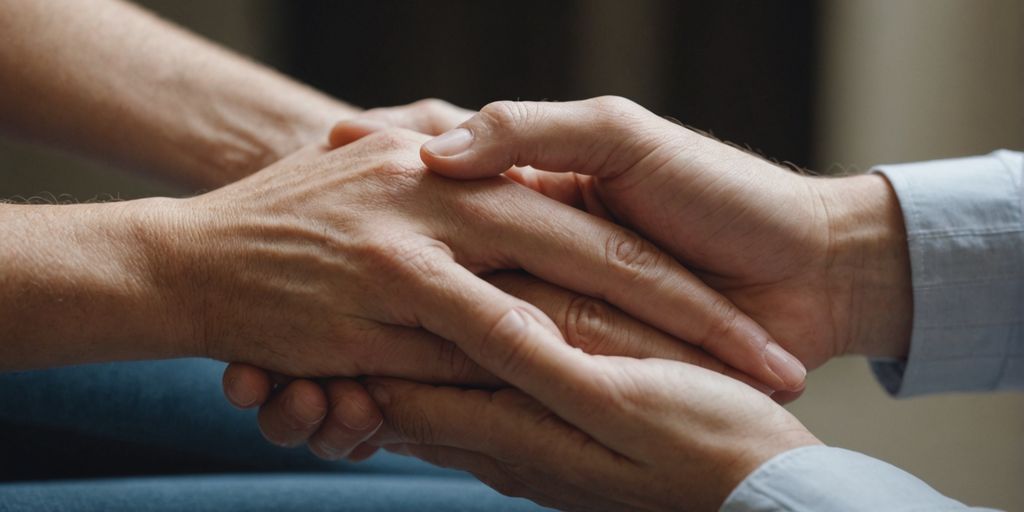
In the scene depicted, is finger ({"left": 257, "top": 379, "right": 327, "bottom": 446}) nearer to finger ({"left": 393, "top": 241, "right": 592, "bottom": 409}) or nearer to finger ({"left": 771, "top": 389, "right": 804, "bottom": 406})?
finger ({"left": 393, "top": 241, "right": 592, "bottom": 409})

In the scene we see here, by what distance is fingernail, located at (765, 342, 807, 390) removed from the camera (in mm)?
870

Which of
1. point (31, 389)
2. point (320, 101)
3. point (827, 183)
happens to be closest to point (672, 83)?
point (320, 101)

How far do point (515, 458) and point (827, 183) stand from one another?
0.45m

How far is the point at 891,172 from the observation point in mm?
1001

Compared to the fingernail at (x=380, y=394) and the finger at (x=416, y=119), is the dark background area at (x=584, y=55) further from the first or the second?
the fingernail at (x=380, y=394)

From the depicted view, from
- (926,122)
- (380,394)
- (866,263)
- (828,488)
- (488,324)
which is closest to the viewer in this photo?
(828,488)

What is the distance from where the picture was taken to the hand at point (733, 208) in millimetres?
855

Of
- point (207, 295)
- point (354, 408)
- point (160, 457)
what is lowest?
point (160, 457)

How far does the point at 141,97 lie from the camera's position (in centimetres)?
122

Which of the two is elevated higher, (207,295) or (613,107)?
(613,107)

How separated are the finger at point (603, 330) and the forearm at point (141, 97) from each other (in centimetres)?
49

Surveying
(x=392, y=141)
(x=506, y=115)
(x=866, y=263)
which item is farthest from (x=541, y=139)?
(x=866, y=263)

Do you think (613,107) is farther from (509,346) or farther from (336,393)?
(336,393)

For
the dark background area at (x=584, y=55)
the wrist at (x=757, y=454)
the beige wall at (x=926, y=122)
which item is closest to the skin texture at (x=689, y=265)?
the wrist at (x=757, y=454)
